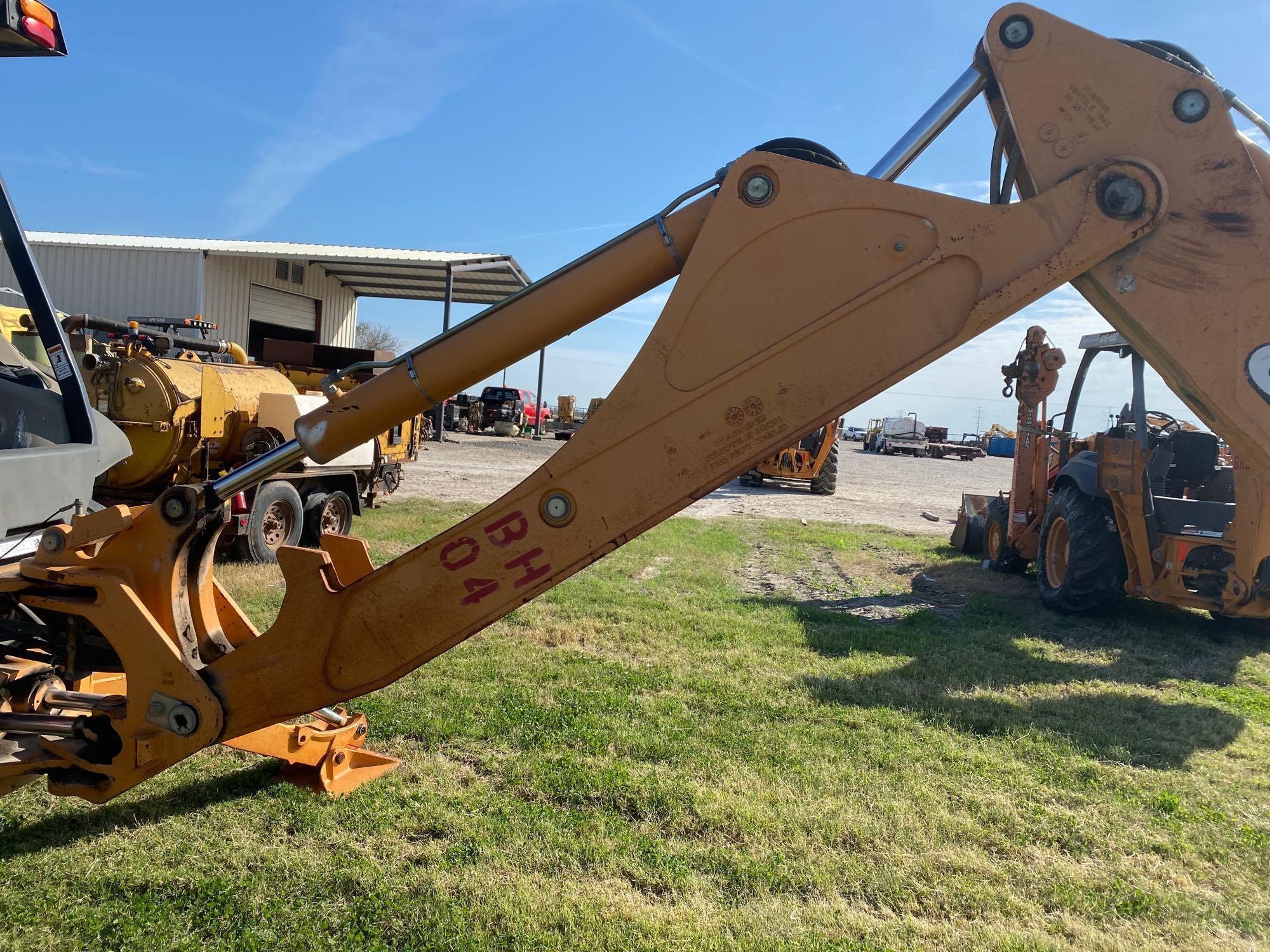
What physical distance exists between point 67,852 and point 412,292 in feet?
87.0

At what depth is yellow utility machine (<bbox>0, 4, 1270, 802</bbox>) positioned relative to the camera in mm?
2221

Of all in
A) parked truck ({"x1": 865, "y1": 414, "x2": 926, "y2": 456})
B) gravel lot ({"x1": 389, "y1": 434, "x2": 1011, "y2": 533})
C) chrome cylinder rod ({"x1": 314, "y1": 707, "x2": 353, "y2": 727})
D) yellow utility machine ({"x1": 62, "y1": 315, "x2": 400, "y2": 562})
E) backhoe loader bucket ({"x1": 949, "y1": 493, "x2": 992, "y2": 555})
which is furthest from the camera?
parked truck ({"x1": 865, "y1": 414, "x2": 926, "y2": 456})

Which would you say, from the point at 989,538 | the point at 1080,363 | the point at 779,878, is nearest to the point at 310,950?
the point at 779,878

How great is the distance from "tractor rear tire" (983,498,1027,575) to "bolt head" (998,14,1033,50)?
8.47 metres

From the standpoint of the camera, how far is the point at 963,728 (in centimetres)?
484

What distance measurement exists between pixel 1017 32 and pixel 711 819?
10.3ft

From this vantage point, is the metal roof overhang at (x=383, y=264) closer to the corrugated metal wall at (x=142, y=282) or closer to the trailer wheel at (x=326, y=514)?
the corrugated metal wall at (x=142, y=282)

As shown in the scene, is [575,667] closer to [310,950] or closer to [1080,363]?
[310,950]

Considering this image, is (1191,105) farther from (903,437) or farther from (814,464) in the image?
(903,437)

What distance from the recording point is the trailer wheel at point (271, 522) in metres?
8.45

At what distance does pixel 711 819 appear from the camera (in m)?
3.64

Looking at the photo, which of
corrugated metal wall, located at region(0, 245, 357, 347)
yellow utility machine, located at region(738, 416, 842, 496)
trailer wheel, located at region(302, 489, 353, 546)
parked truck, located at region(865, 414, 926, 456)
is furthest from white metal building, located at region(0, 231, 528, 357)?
parked truck, located at region(865, 414, 926, 456)

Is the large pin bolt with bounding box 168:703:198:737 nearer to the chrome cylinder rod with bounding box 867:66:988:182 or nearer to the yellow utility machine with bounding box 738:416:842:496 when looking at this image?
the chrome cylinder rod with bounding box 867:66:988:182

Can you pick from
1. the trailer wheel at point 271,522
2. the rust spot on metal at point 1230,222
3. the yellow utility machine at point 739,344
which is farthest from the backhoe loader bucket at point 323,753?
the trailer wheel at point 271,522
